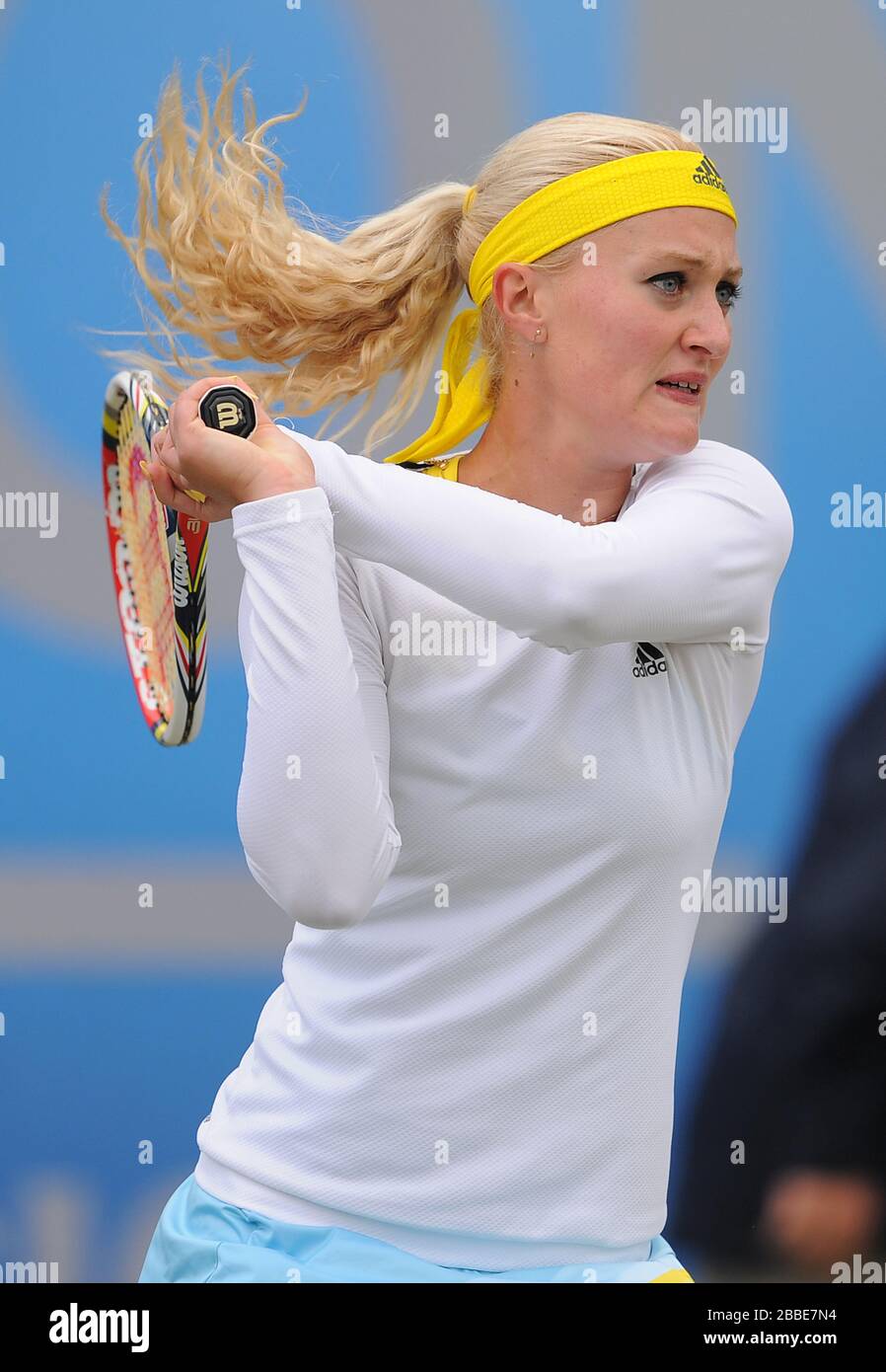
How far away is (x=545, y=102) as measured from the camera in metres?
2.52

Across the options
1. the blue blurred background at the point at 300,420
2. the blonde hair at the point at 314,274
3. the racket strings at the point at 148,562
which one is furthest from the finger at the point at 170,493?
the blue blurred background at the point at 300,420

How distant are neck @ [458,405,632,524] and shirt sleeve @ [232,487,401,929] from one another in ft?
1.00

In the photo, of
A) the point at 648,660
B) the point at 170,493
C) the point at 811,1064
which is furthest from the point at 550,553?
the point at 811,1064

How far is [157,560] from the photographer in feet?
5.32

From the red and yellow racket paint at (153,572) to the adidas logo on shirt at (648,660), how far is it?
1.14ft

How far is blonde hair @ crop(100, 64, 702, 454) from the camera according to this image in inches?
58.7

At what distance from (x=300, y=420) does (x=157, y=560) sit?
97 cm

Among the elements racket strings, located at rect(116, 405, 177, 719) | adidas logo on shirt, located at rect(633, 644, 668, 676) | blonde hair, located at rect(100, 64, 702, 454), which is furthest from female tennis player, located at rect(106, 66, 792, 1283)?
racket strings, located at rect(116, 405, 177, 719)

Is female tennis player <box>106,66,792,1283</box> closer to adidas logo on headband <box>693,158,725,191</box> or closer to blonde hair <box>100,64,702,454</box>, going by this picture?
adidas logo on headband <box>693,158,725,191</box>

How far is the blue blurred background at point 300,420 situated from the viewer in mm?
2520

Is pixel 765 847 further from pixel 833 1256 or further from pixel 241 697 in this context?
pixel 241 697

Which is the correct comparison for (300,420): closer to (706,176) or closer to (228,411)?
(706,176)

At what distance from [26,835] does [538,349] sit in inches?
57.1

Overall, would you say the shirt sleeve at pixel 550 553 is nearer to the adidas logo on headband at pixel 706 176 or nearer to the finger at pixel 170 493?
the finger at pixel 170 493
